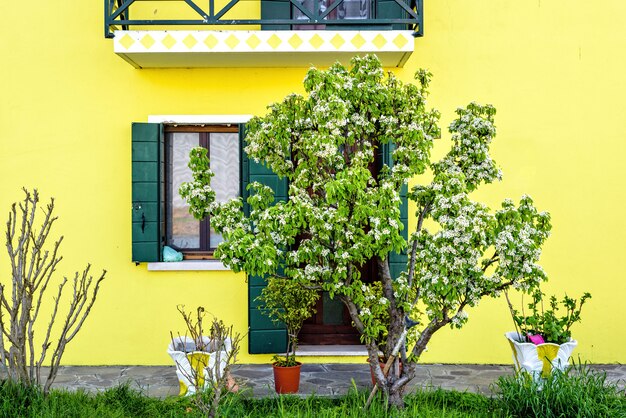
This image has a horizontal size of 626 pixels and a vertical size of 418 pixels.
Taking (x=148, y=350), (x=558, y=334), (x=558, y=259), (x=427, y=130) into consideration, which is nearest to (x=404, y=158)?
(x=427, y=130)

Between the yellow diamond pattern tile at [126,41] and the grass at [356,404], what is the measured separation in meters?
3.41

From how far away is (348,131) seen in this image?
5340 millimetres

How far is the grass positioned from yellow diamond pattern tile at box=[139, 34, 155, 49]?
340 centimetres

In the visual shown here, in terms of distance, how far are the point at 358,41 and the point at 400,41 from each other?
1.42ft

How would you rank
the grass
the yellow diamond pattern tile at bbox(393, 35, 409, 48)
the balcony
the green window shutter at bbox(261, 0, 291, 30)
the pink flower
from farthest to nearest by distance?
the green window shutter at bbox(261, 0, 291, 30)
the yellow diamond pattern tile at bbox(393, 35, 409, 48)
the balcony
the pink flower
the grass

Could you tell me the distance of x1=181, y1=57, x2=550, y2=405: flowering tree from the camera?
4848 millimetres

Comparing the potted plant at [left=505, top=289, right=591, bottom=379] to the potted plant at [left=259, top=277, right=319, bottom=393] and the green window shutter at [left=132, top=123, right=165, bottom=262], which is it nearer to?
the potted plant at [left=259, top=277, right=319, bottom=393]

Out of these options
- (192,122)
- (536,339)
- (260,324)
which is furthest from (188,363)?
(536,339)

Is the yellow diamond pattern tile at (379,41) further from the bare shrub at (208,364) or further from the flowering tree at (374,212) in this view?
the bare shrub at (208,364)

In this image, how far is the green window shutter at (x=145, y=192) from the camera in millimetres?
7297

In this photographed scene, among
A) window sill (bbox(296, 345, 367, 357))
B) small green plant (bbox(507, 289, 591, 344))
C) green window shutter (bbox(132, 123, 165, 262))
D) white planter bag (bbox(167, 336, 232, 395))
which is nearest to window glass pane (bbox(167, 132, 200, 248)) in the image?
green window shutter (bbox(132, 123, 165, 262))

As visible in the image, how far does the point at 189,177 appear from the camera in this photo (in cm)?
773

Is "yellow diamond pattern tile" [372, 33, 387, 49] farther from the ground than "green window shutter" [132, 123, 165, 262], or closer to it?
farther from the ground

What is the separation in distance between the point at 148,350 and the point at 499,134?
4677 millimetres
